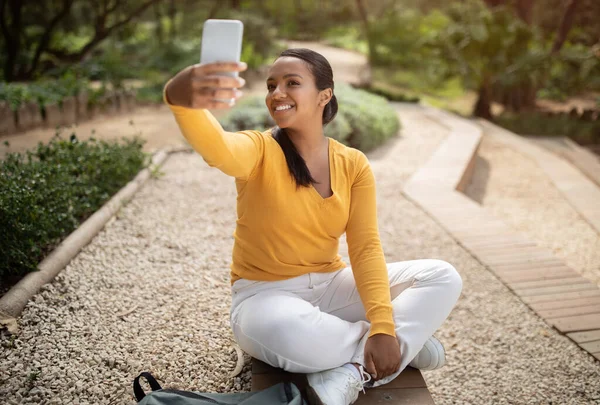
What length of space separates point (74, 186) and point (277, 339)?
99.5 inches

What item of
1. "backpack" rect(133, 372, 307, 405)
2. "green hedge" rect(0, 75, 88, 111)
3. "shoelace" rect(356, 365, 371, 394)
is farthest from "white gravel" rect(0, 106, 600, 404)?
"green hedge" rect(0, 75, 88, 111)

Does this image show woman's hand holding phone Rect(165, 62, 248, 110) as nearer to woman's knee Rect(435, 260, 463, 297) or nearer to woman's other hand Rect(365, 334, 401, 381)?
woman's other hand Rect(365, 334, 401, 381)

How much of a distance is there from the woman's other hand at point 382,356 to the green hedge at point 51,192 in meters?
1.98

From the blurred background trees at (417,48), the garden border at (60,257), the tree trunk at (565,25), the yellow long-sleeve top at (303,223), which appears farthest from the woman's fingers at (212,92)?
the tree trunk at (565,25)

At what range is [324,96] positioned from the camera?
7.12ft

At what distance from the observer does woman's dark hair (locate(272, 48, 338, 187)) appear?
2070 millimetres

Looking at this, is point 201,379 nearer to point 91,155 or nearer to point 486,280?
point 486,280

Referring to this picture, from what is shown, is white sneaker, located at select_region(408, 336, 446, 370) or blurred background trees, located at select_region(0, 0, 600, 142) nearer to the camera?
white sneaker, located at select_region(408, 336, 446, 370)

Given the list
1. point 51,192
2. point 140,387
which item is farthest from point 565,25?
point 140,387

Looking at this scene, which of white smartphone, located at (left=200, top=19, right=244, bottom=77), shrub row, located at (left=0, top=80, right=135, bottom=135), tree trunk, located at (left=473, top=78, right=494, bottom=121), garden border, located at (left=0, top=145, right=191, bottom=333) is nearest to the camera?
white smartphone, located at (left=200, top=19, right=244, bottom=77)

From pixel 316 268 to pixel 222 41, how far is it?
3.74ft

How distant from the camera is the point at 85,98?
8.09 meters

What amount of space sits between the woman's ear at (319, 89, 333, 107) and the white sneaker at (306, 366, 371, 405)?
3.50ft

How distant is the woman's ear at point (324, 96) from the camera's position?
2.15m
